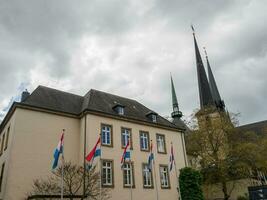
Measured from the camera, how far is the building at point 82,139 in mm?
19062

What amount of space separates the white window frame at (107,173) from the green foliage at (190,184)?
7.51 m

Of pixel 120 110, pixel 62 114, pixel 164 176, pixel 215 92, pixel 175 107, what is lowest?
pixel 164 176

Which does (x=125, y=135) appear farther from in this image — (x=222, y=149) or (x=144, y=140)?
(x=222, y=149)

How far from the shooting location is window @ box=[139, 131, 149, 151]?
24778 mm

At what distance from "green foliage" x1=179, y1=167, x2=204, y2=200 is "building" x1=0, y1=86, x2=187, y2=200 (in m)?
0.79

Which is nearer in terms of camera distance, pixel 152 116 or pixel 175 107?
pixel 152 116

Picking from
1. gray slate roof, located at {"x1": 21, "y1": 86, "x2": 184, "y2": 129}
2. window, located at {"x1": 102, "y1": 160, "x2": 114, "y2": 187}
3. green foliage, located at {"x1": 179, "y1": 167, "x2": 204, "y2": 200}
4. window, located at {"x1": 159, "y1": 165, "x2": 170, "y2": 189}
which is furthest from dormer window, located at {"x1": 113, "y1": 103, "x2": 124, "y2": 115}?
green foliage, located at {"x1": 179, "y1": 167, "x2": 204, "y2": 200}

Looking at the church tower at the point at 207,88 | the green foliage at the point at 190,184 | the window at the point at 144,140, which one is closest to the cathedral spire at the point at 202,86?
the church tower at the point at 207,88

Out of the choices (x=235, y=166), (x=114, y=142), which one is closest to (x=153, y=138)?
(x=114, y=142)

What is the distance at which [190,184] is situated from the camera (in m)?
24.2

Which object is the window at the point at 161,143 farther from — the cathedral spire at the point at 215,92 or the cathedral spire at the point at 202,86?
the cathedral spire at the point at 215,92

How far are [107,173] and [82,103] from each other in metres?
7.91

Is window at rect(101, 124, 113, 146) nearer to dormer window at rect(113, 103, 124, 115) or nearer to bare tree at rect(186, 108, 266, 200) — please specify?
dormer window at rect(113, 103, 124, 115)

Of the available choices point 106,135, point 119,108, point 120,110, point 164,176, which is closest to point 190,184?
point 164,176
